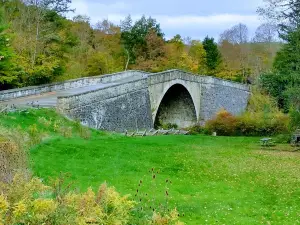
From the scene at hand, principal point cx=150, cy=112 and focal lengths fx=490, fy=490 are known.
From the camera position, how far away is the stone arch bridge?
2647cm

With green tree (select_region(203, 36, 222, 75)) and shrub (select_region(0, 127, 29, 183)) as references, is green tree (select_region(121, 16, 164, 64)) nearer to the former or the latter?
green tree (select_region(203, 36, 222, 75))

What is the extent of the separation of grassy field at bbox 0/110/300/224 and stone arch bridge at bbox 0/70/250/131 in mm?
3184

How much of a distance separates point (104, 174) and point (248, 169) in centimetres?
575

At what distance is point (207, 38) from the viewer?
2343 inches

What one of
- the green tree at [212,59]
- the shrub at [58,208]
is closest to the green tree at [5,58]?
the shrub at [58,208]

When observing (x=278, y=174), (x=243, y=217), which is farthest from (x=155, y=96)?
(x=243, y=217)

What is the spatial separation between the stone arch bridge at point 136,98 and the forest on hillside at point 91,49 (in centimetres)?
162

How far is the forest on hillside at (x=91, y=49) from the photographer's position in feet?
104

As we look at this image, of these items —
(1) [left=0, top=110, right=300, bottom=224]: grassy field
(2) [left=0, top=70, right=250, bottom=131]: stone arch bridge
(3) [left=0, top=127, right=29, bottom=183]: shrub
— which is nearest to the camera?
(3) [left=0, top=127, right=29, bottom=183]: shrub

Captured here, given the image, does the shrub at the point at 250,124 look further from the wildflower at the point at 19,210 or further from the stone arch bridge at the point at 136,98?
the wildflower at the point at 19,210

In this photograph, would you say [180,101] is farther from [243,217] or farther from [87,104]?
[243,217]

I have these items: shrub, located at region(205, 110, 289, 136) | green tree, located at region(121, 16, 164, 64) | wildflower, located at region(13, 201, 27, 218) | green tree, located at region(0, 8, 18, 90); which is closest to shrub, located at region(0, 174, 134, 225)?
wildflower, located at region(13, 201, 27, 218)

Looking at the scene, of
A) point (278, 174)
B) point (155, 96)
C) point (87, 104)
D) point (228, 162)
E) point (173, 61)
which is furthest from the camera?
point (173, 61)

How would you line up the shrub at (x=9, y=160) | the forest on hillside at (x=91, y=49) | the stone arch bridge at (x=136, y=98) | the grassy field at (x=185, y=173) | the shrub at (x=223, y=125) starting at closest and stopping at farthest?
the shrub at (x=9, y=160) → the grassy field at (x=185, y=173) → the stone arch bridge at (x=136, y=98) → the forest on hillside at (x=91, y=49) → the shrub at (x=223, y=125)
